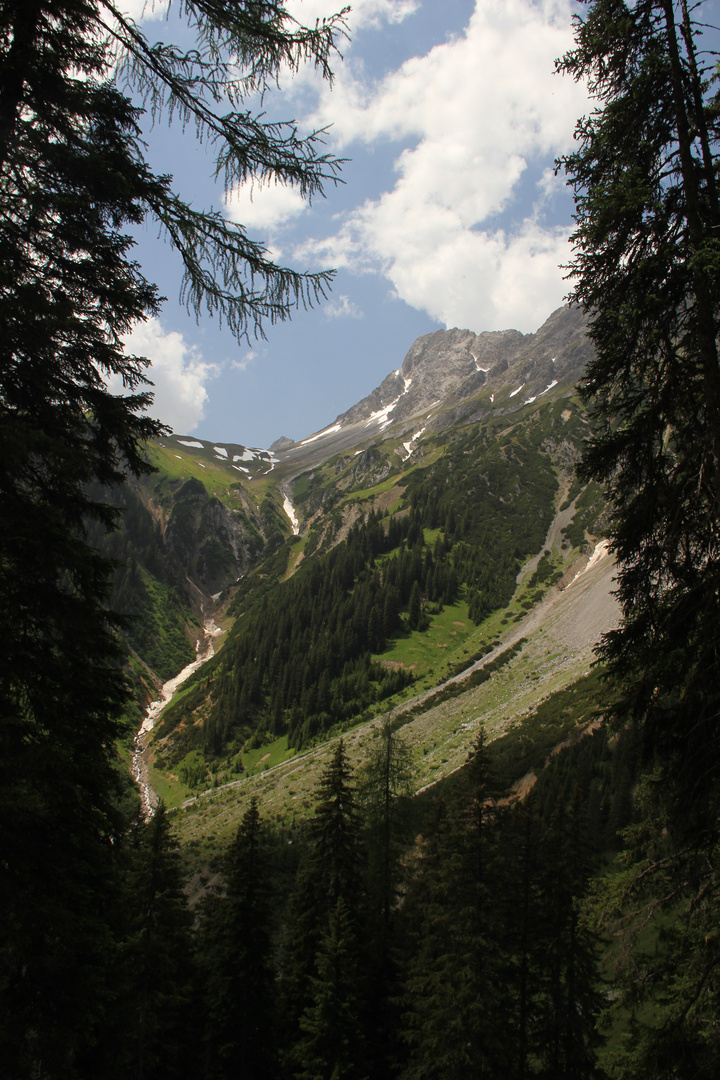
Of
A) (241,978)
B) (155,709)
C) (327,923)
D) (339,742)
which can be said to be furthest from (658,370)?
(155,709)

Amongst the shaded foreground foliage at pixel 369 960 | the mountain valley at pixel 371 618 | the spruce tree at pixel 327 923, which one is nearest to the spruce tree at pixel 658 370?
the shaded foreground foliage at pixel 369 960

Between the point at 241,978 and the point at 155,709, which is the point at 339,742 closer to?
the point at 241,978

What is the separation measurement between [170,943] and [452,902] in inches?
359

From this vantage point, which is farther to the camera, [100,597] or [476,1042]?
[476,1042]

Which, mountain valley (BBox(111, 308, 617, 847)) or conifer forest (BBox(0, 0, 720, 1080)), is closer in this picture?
conifer forest (BBox(0, 0, 720, 1080))

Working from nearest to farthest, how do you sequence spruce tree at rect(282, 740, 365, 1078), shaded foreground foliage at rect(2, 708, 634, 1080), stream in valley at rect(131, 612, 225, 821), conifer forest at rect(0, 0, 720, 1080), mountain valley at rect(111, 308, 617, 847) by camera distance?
conifer forest at rect(0, 0, 720, 1080), shaded foreground foliage at rect(2, 708, 634, 1080), spruce tree at rect(282, 740, 365, 1078), stream in valley at rect(131, 612, 225, 821), mountain valley at rect(111, 308, 617, 847)

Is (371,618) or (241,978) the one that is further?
(371,618)

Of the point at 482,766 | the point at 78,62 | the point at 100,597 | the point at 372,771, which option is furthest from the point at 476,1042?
the point at 78,62

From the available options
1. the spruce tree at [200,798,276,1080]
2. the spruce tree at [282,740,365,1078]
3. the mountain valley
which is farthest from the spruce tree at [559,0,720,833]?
the mountain valley

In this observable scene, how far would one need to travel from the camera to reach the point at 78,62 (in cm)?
682

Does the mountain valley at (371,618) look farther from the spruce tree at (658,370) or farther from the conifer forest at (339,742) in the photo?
the spruce tree at (658,370)

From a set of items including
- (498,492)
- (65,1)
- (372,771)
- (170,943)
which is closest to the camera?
(65,1)

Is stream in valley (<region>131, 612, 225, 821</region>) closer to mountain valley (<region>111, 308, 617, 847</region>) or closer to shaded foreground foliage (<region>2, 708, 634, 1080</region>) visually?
mountain valley (<region>111, 308, 617, 847</region>)

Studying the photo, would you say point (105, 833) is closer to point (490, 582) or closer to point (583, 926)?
point (583, 926)
